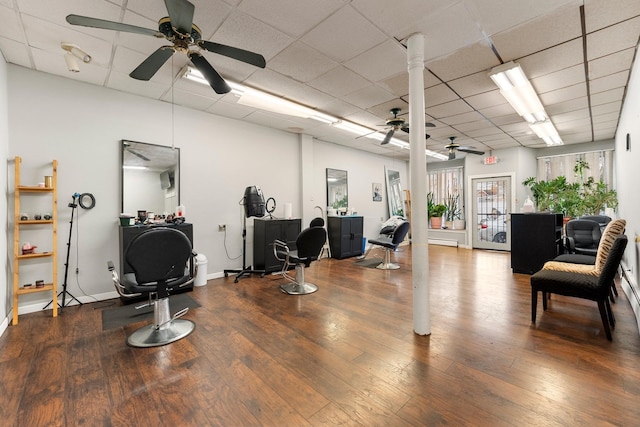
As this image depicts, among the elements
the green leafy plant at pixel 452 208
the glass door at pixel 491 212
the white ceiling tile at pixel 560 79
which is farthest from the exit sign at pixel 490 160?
the white ceiling tile at pixel 560 79

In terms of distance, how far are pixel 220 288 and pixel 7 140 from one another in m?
2.99

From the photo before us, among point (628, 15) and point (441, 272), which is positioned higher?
point (628, 15)

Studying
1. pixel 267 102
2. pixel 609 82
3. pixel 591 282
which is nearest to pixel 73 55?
pixel 267 102

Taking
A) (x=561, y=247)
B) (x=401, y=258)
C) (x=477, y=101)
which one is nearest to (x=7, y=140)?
(x=477, y=101)

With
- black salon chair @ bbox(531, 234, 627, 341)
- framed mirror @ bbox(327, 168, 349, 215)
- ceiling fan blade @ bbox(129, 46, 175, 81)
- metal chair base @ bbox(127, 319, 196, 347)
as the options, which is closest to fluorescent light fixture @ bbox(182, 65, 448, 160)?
ceiling fan blade @ bbox(129, 46, 175, 81)

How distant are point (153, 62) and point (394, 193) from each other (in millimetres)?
7495

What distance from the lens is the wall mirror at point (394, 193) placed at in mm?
8531

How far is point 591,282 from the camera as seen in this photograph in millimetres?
2451

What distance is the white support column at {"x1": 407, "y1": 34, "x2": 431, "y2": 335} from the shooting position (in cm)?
256

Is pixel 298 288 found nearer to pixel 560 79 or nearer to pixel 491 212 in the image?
pixel 560 79

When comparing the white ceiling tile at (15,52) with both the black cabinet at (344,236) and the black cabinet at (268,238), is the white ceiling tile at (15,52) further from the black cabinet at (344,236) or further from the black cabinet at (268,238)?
the black cabinet at (344,236)

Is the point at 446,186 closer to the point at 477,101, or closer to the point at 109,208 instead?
the point at 477,101

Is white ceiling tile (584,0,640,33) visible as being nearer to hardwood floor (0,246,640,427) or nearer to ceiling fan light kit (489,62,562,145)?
ceiling fan light kit (489,62,562,145)

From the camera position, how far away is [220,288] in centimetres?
411
